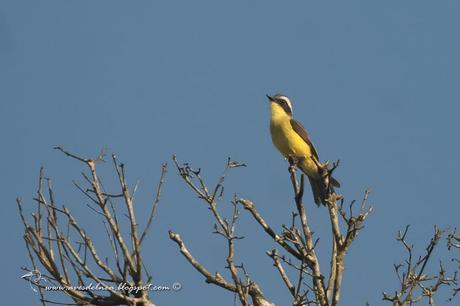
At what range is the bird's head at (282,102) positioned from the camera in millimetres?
12195

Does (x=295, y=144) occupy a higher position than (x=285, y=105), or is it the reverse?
(x=285, y=105)

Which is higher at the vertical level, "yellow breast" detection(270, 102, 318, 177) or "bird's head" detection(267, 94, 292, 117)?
"bird's head" detection(267, 94, 292, 117)

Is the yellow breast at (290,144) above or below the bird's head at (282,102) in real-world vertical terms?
below

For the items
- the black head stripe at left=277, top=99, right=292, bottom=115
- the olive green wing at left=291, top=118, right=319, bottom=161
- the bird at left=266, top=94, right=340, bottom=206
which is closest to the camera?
the bird at left=266, top=94, right=340, bottom=206

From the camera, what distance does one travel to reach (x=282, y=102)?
1236 cm

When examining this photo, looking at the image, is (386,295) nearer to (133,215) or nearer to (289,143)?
(133,215)

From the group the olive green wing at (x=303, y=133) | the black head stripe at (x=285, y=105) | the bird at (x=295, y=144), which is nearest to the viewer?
the bird at (x=295, y=144)

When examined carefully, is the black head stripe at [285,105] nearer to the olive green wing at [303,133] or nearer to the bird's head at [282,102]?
the bird's head at [282,102]

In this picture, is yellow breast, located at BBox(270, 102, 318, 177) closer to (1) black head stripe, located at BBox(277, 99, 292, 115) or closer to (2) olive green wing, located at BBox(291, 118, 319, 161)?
(2) olive green wing, located at BBox(291, 118, 319, 161)

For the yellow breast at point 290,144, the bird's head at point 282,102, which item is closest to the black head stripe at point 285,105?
the bird's head at point 282,102

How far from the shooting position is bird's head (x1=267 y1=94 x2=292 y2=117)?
40.0 ft

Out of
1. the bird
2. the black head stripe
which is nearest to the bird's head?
the black head stripe

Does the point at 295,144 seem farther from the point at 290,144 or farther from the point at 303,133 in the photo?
the point at 303,133

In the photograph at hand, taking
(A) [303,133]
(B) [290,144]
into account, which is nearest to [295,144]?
(B) [290,144]
